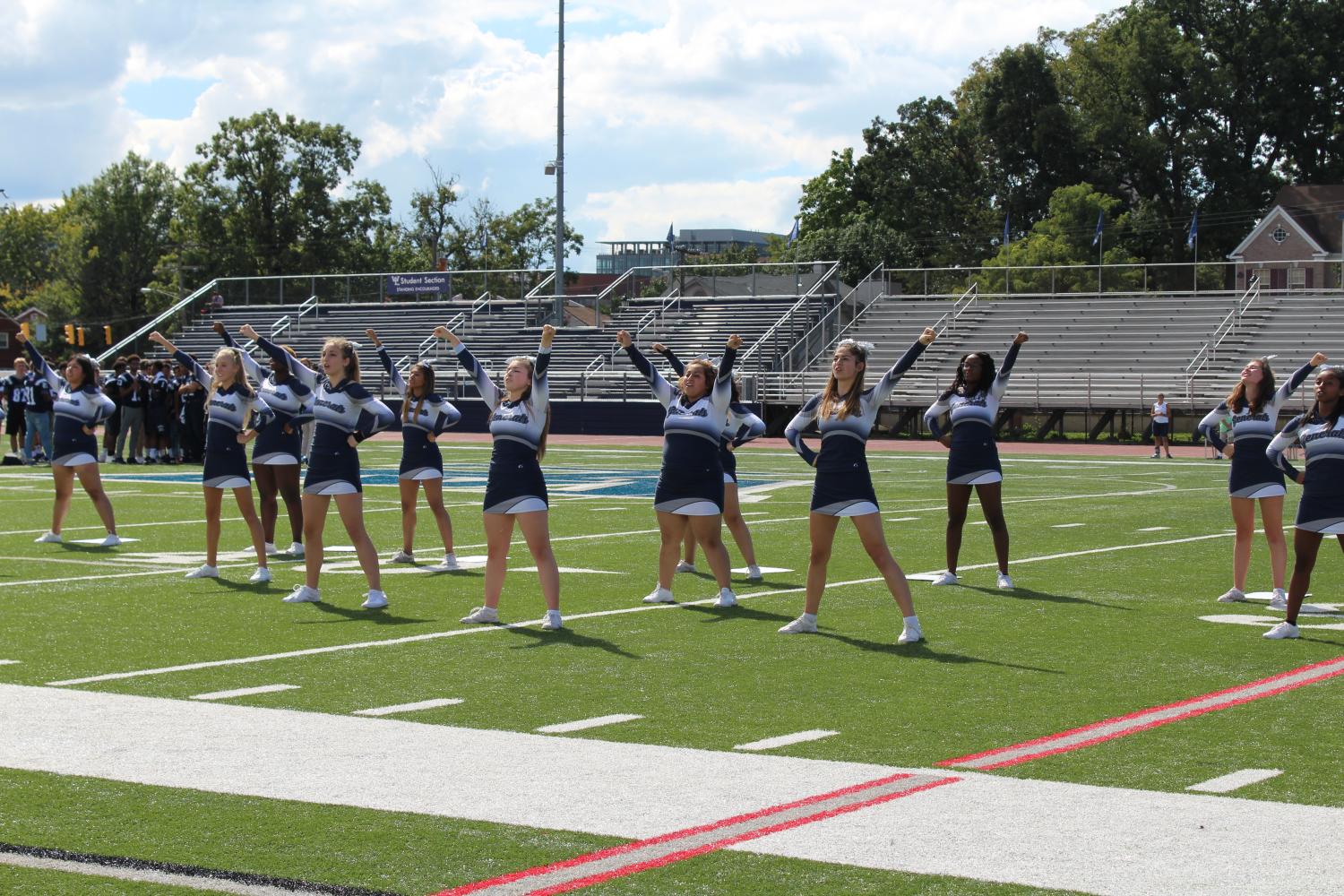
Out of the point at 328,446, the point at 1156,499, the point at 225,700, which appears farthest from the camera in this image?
the point at 1156,499

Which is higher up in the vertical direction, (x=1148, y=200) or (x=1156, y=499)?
(x=1148, y=200)

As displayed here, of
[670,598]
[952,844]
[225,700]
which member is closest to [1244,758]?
[952,844]

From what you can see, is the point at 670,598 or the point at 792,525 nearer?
the point at 670,598

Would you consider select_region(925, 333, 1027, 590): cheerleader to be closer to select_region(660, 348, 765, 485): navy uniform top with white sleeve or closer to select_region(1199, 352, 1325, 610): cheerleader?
select_region(660, 348, 765, 485): navy uniform top with white sleeve

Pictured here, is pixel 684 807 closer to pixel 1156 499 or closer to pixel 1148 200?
pixel 1156 499

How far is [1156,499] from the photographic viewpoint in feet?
69.2

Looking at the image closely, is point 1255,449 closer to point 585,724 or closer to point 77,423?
point 585,724

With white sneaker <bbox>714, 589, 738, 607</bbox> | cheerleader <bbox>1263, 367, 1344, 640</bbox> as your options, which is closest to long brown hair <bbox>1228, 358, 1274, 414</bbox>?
cheerleader <bbox>1263, 367, 1344, 640</bbox>

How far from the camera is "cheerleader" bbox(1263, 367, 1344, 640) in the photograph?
9.83 metres

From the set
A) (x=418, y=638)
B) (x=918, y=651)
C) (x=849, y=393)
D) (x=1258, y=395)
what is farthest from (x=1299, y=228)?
(x=418, y=638)

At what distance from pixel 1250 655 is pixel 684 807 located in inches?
189

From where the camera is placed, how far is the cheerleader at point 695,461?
11055mm

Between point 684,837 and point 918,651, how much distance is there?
423 cm

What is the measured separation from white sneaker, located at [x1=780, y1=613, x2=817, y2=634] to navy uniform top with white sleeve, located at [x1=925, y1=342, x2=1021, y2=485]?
2.86 metres
